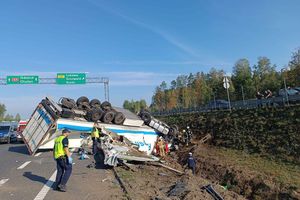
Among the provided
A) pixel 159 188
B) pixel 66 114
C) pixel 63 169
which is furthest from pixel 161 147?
pixel 63 169

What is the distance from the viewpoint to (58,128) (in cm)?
1711

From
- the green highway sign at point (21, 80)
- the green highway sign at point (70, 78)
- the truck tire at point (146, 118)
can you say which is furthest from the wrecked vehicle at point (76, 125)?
the green highway sign at point (21, 80)

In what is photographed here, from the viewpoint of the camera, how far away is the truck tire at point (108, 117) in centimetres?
1891

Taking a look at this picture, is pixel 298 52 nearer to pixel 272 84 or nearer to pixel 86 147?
pixel 272 84

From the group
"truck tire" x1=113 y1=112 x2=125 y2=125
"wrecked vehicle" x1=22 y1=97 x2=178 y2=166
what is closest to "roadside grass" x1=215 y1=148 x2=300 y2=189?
"wrecked vehicle" x1=22 y1=97 x2=178 y2=166

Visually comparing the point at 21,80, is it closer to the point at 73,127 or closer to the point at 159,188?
the point at 73,127

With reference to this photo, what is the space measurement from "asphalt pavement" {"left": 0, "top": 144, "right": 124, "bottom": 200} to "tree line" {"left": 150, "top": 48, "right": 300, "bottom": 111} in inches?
1587

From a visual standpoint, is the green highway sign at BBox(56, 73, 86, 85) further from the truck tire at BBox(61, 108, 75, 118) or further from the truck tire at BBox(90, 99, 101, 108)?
the truck tire at BBox(61, 108, 75, 118)

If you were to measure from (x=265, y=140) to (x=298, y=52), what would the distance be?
42457 millimetres

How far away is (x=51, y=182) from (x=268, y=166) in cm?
1014

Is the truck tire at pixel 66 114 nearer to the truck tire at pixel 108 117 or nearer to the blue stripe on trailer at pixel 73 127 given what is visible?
the blue stripe on trailer at pixel 73 127

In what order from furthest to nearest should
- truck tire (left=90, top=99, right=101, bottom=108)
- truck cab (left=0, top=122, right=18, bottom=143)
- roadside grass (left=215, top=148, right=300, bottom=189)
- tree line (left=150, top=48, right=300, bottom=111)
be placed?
tree line (left=150, top=48, right=300, bottom=111), truck cab (left=0, top=122, right=18, bottom=143), truck tire (left=90, top=99, right=101, bottom=108), roadside grass (left=215, top=148, right=300, bottom=189)

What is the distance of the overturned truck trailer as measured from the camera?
17.4 meters

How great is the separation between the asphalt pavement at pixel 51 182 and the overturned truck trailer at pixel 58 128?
3757mm
